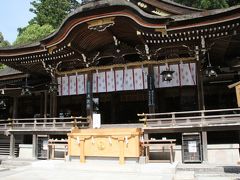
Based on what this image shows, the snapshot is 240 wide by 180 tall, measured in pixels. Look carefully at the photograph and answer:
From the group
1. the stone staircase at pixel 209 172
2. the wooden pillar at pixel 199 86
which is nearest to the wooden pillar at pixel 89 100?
the wooden pillar at pixel 199 86

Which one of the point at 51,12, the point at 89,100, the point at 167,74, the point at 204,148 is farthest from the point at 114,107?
the point at 51,12

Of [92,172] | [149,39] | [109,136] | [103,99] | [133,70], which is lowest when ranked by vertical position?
[92,172]

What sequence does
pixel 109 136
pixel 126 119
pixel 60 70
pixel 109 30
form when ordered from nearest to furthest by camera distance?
pixel 109 136
pixel 109 30
pixel 60 70
pixel 126 119

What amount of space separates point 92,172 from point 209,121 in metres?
5.60

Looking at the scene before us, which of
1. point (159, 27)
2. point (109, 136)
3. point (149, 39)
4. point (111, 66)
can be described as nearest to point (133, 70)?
Answer: point (111, 66)

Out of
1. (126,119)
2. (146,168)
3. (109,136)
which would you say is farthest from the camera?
(126,119)

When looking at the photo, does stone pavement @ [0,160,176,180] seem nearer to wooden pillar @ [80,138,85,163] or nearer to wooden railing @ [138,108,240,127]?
wooden pillar @ [80,138,85,163]

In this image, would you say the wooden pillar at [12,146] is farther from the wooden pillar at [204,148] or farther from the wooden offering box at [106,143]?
the wooden pillar at [204,148]

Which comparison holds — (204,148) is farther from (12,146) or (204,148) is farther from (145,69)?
(12,146)

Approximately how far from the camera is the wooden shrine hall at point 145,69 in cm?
1243

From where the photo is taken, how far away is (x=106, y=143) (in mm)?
12375

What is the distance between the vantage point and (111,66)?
15.6 meters

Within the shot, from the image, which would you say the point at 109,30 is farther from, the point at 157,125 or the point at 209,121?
the point at 209,121

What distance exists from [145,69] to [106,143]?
4.69 meters
